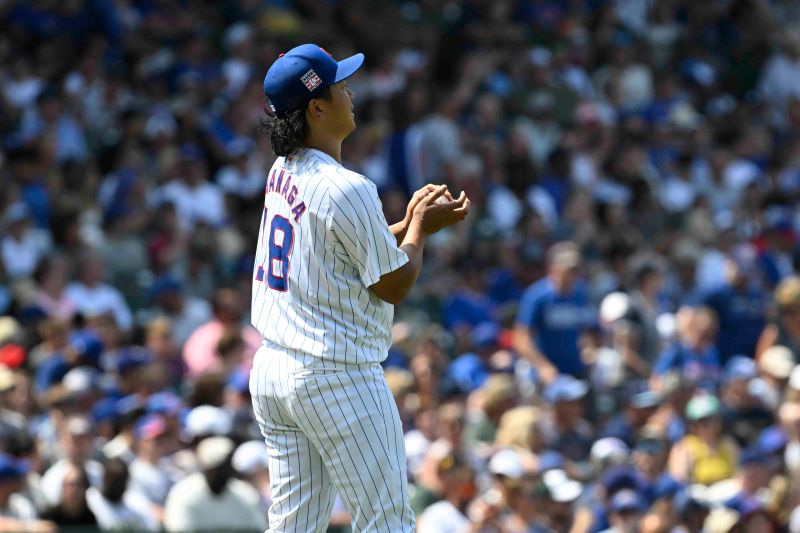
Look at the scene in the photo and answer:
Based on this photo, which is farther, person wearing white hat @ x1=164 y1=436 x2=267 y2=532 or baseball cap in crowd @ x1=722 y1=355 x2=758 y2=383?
baseball cap in crowd @ x1=722 y1=355 x2=758 y2=383

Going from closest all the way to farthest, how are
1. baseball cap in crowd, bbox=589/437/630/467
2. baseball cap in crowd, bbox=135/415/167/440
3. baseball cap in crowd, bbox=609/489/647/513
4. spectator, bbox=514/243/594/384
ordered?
1. baseball cap in crowd, bbox=609/489/647/513
2. baseball cap in crowd, bbox=135/415/167/440
3. baseball cap in crowd, bbox=589/437/630/467
4. spectator, bbox=514/243/594/384

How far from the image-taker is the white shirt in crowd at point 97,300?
32.4 ft

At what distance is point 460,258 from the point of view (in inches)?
460

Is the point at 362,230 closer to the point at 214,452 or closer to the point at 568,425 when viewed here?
the point at 214,452

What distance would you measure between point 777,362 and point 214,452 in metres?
4.54

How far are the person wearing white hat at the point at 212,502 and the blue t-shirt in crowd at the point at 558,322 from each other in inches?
145

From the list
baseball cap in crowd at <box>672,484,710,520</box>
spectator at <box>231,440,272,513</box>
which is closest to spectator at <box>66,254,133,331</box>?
spectator at <box>231,440,272,513</box>

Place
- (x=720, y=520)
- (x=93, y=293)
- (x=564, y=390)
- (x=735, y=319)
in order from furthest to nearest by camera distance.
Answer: (x=735, y=319) < (x=93, y=293) < (x=564, y=390) < (x=720, y=520)

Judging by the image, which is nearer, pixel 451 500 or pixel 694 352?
pixel 451 500

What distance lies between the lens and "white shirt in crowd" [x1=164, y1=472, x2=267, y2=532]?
7234mm

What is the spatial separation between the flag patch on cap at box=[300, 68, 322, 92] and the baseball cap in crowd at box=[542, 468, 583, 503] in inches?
165

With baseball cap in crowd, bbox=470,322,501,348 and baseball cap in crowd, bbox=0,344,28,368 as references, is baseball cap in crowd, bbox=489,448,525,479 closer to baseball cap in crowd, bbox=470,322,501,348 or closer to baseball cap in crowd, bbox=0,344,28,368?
baseball cap in crowd, bbox=470,322,501,348

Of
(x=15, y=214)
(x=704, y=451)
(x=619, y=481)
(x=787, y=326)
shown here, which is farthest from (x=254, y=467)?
(x=787, y=326)

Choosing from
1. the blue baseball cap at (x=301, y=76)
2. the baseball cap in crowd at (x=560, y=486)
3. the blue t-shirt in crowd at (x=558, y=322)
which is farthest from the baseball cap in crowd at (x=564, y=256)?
the blue baseball cap at (x=301, y=76)
